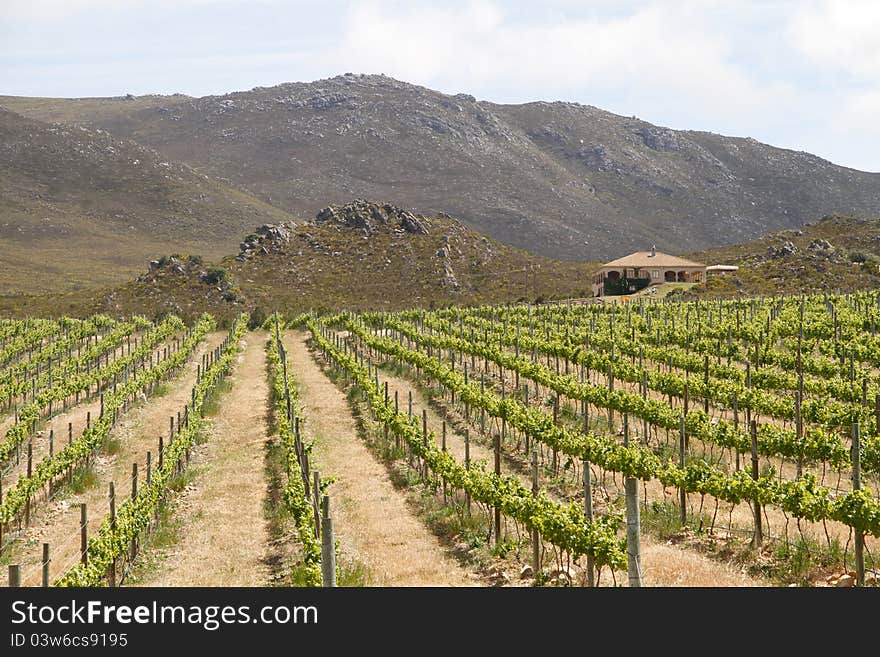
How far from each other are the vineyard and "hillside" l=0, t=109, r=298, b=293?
253 ft

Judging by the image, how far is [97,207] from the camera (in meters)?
130

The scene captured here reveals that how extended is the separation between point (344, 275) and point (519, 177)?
9414 cm

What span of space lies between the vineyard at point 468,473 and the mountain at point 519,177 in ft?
351

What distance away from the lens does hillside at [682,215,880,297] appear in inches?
2653

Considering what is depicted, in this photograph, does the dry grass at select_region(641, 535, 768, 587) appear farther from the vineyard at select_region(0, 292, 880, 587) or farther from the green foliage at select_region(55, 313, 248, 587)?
the green foliage at select_region(55, 313, 248, 587)

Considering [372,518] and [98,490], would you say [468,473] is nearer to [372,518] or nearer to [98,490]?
[372,518]

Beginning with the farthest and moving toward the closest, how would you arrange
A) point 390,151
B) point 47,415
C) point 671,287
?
point 390,151
point 671,287
point 47,415

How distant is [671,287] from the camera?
71.7 meters

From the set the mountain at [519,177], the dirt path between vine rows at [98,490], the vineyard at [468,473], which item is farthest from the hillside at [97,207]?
the vineyard at [468,473]

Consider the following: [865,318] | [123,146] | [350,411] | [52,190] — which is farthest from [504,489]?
[123,146]

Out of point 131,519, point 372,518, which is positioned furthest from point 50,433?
point 372,518
